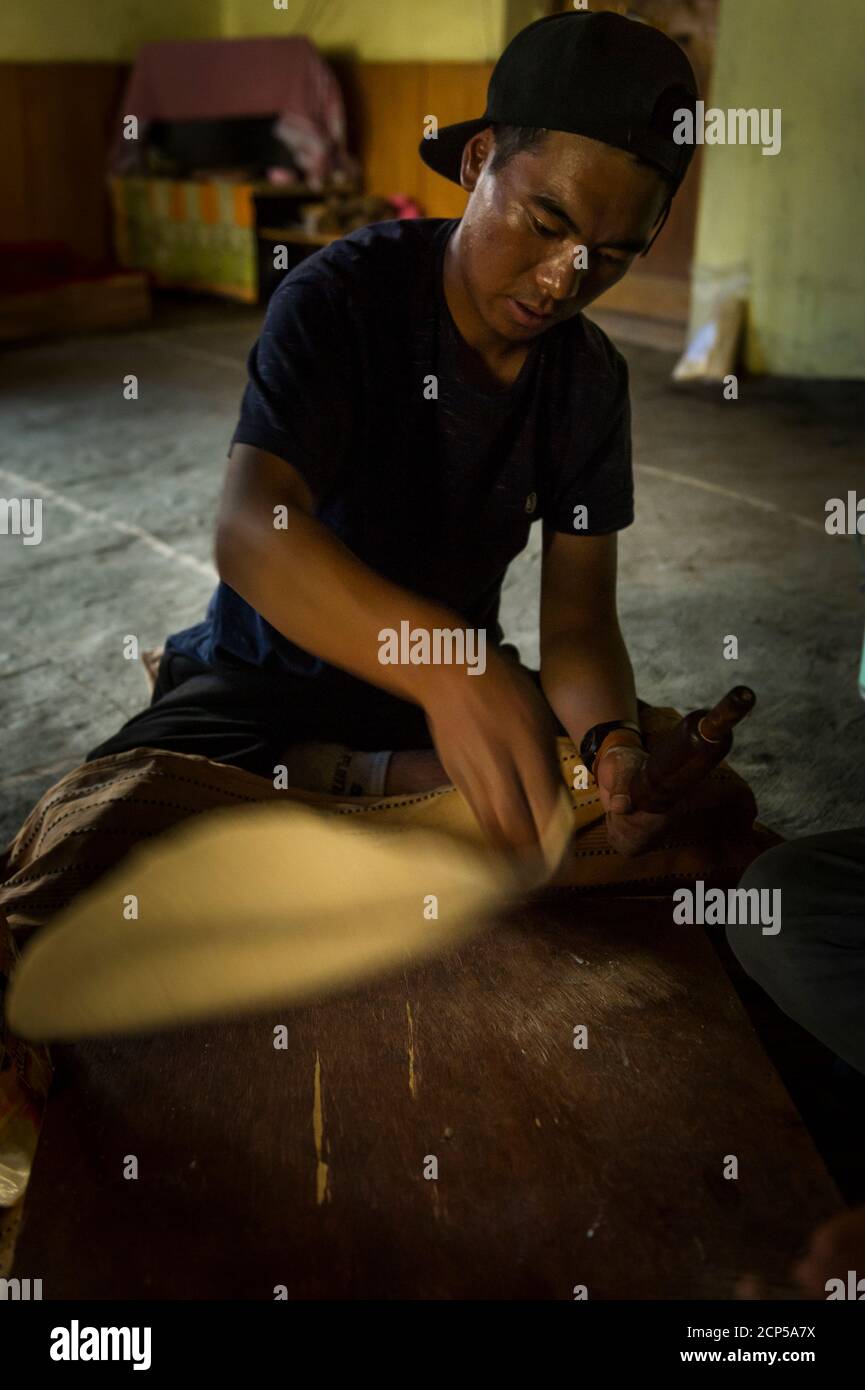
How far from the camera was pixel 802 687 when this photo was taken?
3.18 m

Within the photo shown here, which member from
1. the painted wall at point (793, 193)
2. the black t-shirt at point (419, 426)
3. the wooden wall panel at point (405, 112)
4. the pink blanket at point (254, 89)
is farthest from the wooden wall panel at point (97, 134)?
the black t-shirt at point (419, 426)

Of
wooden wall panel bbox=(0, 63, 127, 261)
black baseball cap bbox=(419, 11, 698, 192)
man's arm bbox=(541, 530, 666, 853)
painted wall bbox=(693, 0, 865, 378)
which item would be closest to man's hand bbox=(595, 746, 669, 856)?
man's arm bbox=(541, 530, 666, 853)

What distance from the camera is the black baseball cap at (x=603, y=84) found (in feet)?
4.57

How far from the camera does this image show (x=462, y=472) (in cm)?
182

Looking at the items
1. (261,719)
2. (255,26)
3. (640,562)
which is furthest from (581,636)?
(255,26)

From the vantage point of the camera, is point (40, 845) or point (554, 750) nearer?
point (554, 750)

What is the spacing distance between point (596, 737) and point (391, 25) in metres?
8.18

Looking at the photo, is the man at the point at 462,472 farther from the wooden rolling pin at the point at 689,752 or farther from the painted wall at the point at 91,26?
the painted wall at the point at 91,26

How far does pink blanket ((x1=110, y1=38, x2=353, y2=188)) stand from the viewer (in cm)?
837

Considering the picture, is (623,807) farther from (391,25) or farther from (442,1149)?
(391,25)

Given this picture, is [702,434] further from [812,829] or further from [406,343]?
[406,343]

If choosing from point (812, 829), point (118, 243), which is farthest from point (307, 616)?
point (118, 243)
